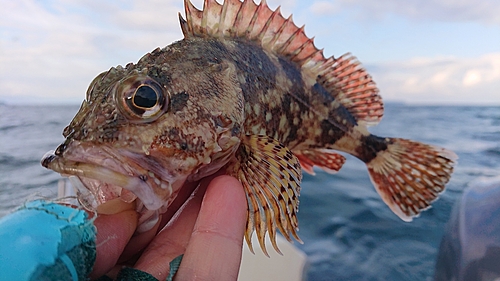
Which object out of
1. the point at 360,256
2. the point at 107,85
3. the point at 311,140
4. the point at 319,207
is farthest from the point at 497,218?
the point at 319,207

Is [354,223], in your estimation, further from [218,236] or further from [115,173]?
Result: [115,173]

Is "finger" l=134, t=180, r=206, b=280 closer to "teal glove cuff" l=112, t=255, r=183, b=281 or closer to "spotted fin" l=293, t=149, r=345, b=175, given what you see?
"teal glove cuff" l=112, t=255, r=183, b=281

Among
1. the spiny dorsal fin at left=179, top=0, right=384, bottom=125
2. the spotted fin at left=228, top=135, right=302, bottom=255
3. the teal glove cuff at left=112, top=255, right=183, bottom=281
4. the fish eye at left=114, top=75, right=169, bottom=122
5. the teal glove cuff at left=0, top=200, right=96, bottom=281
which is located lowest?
the teal glove cuff at left=112, top=255, right=183, bottom=281

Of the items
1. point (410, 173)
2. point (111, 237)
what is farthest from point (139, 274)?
point (410, 173)

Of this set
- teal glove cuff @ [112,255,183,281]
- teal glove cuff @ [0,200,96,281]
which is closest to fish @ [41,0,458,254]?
teal glove cuff @ [0,200,96,281]

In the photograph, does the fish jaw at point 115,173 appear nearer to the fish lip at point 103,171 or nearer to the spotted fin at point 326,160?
the fish lip at point 103,171

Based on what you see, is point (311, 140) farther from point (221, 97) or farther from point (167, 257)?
point (167, 257)

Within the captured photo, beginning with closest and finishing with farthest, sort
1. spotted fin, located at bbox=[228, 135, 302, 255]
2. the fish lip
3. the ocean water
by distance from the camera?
1. the fish lip
2. spotted fin, located at bbox=[228, 135, 302, 255]
3. the ocean water

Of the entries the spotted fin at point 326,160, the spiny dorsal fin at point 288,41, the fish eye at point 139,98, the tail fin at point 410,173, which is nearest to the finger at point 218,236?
the fish eye at point 139,98
